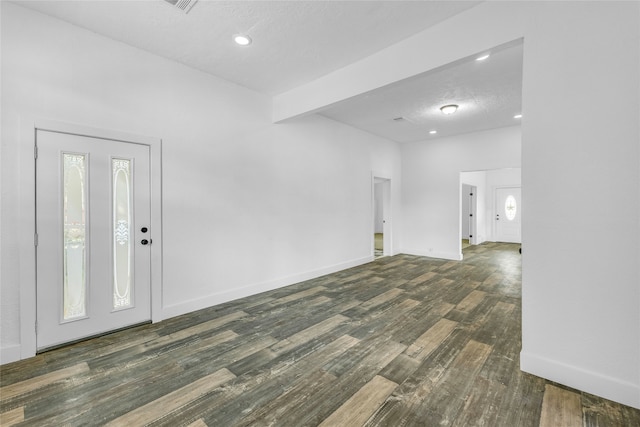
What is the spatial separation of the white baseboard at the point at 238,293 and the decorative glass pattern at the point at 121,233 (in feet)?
1.60

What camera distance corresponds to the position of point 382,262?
20.8 ft

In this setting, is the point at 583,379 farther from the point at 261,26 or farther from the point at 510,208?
the point at 510,208

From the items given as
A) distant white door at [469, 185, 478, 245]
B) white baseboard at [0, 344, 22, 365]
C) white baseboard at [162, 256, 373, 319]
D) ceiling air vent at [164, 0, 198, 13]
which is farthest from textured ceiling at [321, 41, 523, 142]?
white baseboard at [0, 344, 22, 365]

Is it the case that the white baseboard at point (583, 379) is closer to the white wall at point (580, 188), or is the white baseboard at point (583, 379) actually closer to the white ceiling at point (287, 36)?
the white wall at point (580, 188)

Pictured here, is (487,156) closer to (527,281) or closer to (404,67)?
(404,67)

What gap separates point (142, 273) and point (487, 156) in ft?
23.1

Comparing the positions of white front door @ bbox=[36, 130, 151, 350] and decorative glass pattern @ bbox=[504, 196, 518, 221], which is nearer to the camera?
white front door @ bbox=[36, 130, 151, 350]

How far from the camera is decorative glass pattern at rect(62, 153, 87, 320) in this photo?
2.63 metres

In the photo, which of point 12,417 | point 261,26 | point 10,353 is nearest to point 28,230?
point 10,353

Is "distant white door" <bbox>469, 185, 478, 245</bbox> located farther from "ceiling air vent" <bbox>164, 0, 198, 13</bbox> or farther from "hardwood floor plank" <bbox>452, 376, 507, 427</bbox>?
"ceiling air vent" <bbox>164, 0, 198, 13</bbox>

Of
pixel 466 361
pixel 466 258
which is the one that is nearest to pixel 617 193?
pixel 466 361

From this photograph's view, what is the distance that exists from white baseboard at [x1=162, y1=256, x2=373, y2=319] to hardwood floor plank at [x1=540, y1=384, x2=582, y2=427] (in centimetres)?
339

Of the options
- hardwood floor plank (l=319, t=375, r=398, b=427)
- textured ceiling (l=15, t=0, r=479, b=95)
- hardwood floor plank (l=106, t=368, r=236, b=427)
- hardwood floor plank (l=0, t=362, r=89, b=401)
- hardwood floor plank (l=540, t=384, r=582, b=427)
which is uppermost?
textured ceiling (l=15, t=0, r=479, b=95)

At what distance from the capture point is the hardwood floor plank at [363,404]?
1643 millimetres
